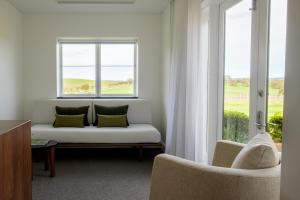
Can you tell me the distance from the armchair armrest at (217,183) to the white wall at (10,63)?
11.0ft

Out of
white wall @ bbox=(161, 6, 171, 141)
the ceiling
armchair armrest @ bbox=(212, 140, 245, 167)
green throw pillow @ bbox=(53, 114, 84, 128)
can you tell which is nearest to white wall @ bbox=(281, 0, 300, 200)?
armchair armrest @ bbox=(212, 140, 245, 167)

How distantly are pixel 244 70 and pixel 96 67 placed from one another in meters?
3.14

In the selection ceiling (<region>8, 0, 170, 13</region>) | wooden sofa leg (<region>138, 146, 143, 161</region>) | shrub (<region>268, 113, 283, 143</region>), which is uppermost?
ceiling (<region>8, 0, 170, 13</region>)

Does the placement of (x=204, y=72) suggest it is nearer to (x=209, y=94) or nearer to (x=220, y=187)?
(x=209, y=94)

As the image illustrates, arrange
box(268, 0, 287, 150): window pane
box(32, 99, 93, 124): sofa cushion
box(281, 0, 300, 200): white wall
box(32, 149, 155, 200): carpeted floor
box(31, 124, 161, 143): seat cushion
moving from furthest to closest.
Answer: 1. box(32, 99, 93, 124): sofa cushion
2. box(31, 124, 161, 143): seat cushion
3. box(32, 149, 155, 200): carpeted floor
4. box(268, 0, 287, 150): window pane
5. box(281, 0, 300, 200): white wall

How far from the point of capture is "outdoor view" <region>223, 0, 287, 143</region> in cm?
201

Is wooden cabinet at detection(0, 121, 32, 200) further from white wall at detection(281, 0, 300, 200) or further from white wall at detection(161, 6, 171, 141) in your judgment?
white wall at detection(161, 6, 171, 141)

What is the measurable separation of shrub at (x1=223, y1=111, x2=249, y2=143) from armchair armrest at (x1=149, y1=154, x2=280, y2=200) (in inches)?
41.6

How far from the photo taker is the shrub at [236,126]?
8.32 feet

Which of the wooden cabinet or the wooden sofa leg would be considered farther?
the wooden sofa leg

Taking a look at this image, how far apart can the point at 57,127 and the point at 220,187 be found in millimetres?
3395

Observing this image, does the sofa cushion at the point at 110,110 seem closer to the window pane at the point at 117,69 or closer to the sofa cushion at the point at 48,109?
the sofa cushion at the point at 48,109

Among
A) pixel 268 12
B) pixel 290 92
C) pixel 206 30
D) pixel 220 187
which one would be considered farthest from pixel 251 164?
pixel 206 30

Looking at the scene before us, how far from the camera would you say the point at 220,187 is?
141 cm
